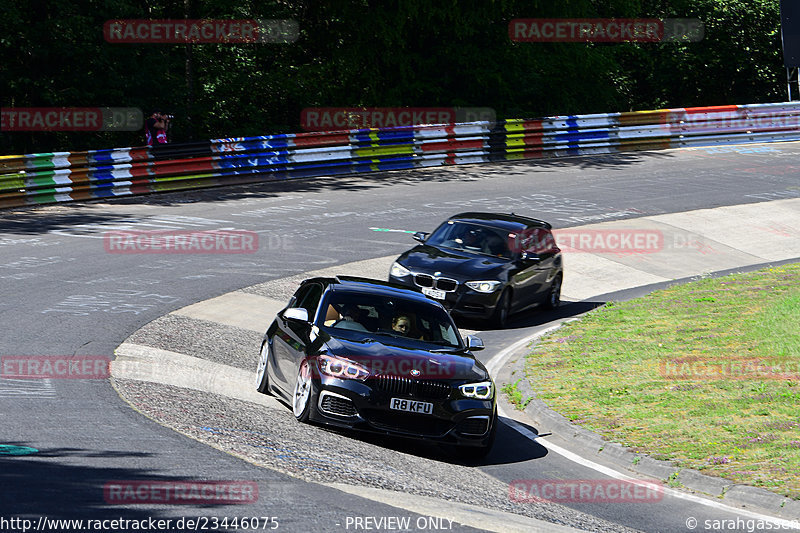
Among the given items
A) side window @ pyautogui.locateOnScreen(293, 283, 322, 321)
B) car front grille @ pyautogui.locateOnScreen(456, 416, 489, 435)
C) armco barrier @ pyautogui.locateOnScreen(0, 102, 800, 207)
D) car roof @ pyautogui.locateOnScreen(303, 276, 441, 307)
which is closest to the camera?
car front grille @ pyautogui.locateOnScreen(456, 416, 489, 435)

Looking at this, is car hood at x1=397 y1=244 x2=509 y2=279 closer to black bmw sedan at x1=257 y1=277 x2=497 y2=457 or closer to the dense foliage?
black bmw sedan at x1=257 y1=277 x2=497 y2=457

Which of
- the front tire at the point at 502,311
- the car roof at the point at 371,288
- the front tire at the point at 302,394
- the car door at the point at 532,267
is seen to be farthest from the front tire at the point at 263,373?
the car door at the point at 532,267

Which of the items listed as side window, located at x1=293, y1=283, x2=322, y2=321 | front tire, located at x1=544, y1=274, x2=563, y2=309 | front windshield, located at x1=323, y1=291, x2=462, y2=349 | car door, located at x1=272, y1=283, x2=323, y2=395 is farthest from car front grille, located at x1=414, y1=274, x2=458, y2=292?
front windshield, located at x1=323, y1=291, x2=462, y2=349

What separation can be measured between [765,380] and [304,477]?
667 cm

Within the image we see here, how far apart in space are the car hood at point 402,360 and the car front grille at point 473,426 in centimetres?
43

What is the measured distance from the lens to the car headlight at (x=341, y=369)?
34.1ft

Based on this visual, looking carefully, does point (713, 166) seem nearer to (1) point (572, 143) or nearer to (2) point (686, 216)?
(1) point (572, 143)

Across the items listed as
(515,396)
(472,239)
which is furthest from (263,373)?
(472,239)

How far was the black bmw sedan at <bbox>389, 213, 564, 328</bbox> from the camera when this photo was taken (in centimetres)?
1669

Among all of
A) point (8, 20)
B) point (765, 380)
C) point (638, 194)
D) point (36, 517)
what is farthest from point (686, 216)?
point (36, 517)

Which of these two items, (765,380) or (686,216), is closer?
(765,380)

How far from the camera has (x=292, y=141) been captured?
27984 millimetres

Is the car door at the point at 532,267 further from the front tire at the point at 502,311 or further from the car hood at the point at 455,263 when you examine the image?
the car hood at the point at 455,263

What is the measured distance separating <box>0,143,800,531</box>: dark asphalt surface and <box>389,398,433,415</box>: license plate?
86 centimetres
